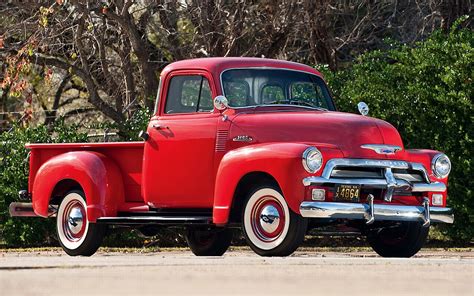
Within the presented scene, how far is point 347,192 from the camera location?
475 inches

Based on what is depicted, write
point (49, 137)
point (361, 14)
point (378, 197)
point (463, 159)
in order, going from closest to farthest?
point (378, 197) < point (463, 159) < point (49, 137) < point (361, 14)

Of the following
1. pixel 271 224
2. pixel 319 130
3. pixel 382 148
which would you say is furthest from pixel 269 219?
pixel 382 148

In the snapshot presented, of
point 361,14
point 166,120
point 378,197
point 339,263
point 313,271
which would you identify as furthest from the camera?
point 361,14

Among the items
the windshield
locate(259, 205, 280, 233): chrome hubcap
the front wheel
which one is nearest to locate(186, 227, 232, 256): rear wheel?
the windshield

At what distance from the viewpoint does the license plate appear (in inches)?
474

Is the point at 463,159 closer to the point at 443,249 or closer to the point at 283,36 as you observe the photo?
the point at 443,249

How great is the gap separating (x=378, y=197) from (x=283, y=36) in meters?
9.56

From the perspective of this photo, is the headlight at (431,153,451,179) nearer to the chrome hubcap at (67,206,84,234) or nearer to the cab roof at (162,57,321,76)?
the cab roof at (162,57,321,76)

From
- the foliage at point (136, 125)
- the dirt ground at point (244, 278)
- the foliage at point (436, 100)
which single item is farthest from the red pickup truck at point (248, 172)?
the foliage at point (136, 125)

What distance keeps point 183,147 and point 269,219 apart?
166 cm

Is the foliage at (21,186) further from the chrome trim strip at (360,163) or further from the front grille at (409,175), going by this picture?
the chrome trim strip at (360,163)

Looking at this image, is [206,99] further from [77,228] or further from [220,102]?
[77,228]

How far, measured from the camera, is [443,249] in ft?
54.6

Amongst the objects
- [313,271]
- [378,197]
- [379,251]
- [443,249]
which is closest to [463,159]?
[443,249]
